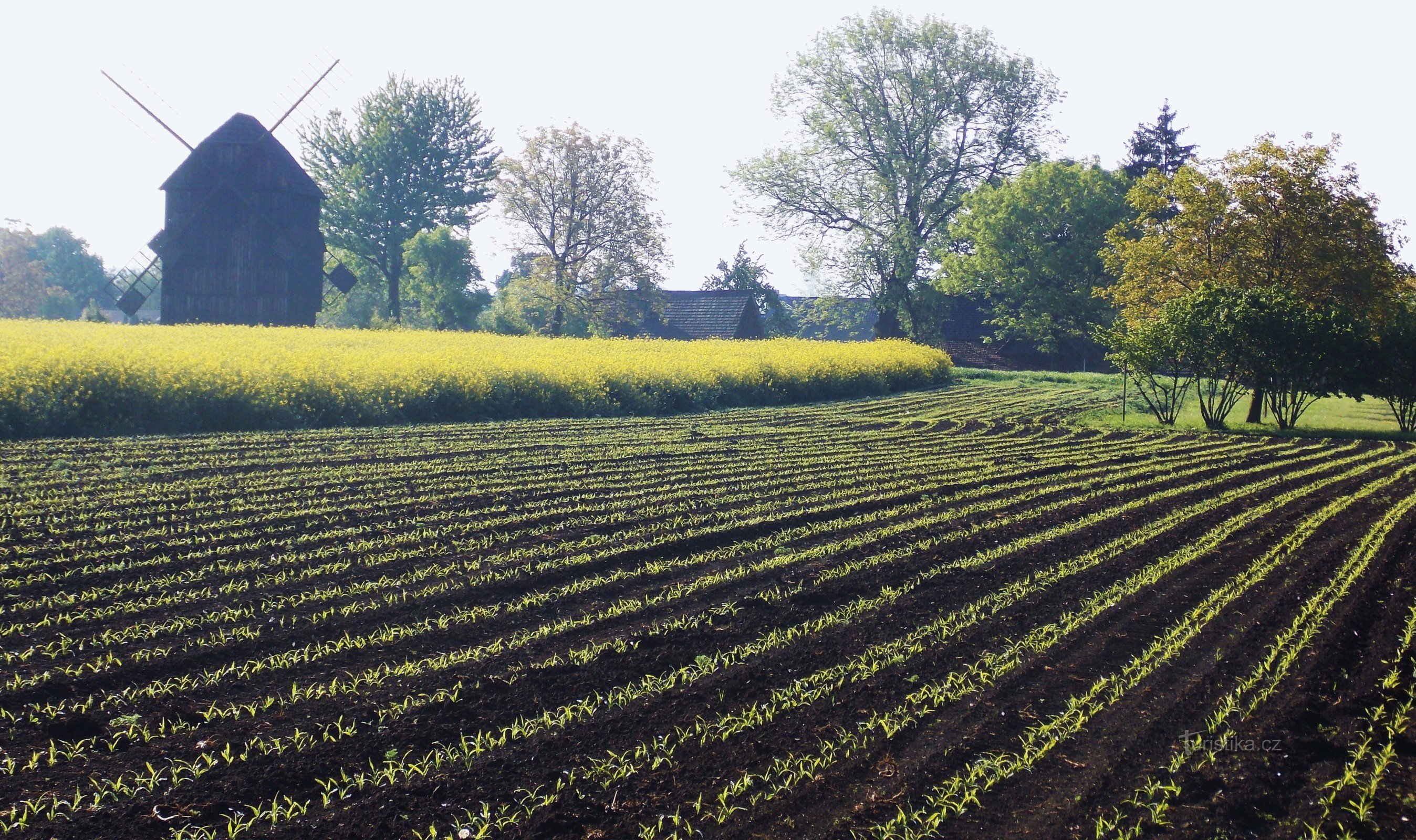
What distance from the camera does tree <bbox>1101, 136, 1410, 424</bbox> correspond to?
19.3m

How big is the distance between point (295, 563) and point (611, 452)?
20.5 ft

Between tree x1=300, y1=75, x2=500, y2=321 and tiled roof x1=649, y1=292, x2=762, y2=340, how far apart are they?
1351 centimetres

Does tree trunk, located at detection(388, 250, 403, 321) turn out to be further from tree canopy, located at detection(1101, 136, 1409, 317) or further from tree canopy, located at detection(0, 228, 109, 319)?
tree canopy, located at detection(1101, 136, 1409, 317)

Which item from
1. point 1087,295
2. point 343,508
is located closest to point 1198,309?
point 343,508

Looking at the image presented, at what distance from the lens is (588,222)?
148ft

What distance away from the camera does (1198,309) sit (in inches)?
714

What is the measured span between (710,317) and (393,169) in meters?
18.9

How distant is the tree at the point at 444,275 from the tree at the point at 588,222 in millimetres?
3521

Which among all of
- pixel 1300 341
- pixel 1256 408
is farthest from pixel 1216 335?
pixel 1256 408

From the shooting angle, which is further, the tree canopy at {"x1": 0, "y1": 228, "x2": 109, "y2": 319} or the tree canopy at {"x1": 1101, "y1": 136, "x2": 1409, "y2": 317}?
the tree canopy at {"x1": 0, "y1": 228, "x2": 109, "y2": 319}

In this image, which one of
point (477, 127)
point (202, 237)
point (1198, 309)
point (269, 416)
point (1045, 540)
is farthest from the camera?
point (477, 127)

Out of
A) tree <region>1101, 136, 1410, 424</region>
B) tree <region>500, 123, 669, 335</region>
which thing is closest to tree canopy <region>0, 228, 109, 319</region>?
tree <region>500, 123, 669, 335</region>

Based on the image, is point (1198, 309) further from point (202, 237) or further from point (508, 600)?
point (202, 237)

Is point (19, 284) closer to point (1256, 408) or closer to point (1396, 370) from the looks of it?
point (1256, 408)
